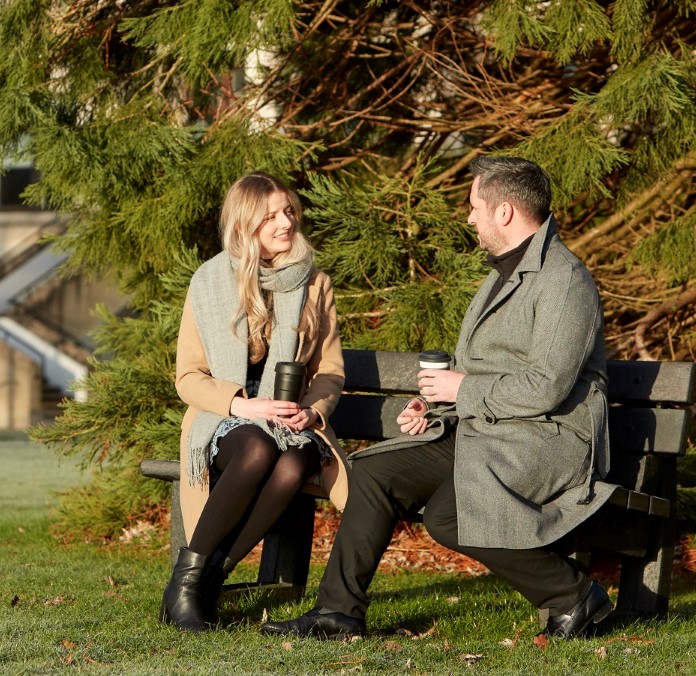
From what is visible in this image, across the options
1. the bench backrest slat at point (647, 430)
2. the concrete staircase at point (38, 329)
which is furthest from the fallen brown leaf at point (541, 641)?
the concrete staircase at point (38, 329)

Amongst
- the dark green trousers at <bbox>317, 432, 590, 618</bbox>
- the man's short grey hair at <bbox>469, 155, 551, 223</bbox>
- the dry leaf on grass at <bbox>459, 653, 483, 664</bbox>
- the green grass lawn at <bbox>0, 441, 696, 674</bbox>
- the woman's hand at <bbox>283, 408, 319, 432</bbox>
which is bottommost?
the green grass lawn at <bbox>0, 441, 696, 674</bbox>

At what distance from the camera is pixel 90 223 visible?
668 cm

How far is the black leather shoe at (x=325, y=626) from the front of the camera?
12.9 feet

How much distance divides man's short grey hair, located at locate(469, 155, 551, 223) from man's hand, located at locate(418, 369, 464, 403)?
55 cm

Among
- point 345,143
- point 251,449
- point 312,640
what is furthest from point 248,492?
point 345,143

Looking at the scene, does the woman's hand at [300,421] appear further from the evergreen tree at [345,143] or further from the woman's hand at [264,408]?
the evergreen tree at [345,143]

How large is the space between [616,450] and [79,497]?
3621mm

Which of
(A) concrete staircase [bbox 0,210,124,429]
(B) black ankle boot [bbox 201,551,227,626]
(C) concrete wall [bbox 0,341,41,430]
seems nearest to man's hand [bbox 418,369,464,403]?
(B) black ankle boot [bbox 201,551,227,626]

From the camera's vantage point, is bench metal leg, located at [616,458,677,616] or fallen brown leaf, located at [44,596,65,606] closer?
bench metal leg, located at [616,458,677,616]

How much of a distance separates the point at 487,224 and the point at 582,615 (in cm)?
125

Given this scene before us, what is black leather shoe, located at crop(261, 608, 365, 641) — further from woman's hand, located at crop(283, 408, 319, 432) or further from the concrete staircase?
the concrete staircase

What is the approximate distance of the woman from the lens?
13.7 ft

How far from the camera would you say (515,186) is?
4.14m

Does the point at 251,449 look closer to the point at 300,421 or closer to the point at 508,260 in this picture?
the point at 300,421
